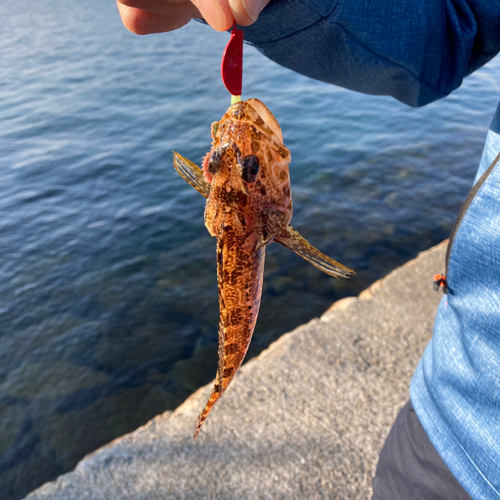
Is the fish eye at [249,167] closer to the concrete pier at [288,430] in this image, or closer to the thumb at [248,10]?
the thumb at [248,10]

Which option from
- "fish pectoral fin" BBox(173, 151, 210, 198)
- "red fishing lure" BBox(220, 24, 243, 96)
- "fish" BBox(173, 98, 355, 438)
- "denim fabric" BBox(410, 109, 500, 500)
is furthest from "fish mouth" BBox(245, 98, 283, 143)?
"denim fabric" BBox(410, 109, 500, 500)

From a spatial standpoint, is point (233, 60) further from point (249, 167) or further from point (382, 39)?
point (382, 39)

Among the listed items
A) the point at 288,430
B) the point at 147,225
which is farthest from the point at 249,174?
the point at 147,225

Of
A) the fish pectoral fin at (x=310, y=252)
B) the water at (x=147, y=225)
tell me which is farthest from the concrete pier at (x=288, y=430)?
the fish pectoral fin at (x=310, y=252)

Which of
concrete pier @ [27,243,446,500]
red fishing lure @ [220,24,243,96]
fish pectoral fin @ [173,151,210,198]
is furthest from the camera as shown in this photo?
concrete pier @ [27,243,446,500]

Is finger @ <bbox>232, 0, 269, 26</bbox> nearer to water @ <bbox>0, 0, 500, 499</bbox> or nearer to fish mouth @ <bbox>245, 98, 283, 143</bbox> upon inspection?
fish mouth @ <bbox>245, 98, 283, 143</bbox>

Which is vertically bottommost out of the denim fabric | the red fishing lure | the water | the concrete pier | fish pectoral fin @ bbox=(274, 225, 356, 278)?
the water

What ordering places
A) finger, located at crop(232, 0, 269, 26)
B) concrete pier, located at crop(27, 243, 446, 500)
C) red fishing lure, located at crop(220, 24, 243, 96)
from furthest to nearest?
concrete pier, located at crop(27, 243, 446, 500), red fishing lure, located at crop(220, 24, 243, 96), finger, located at crop(232, 0, 269, 26)
